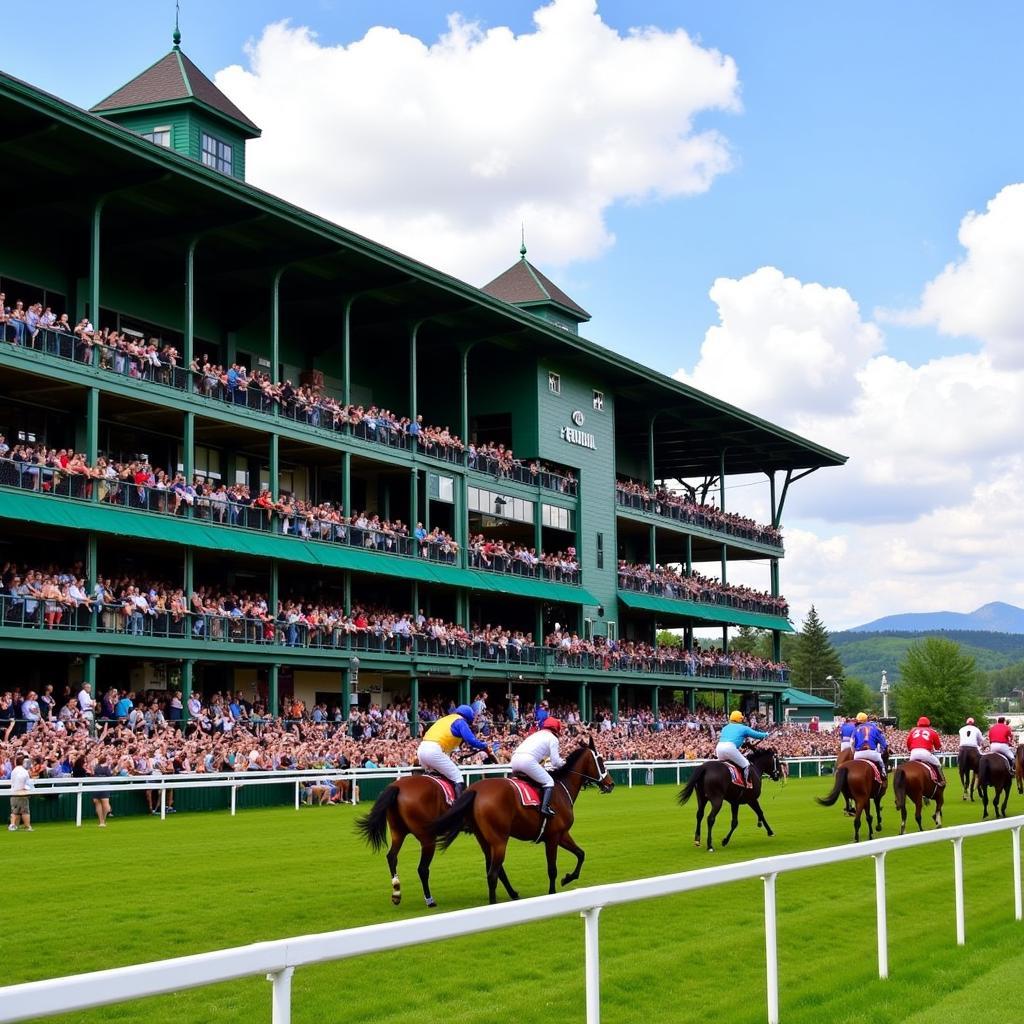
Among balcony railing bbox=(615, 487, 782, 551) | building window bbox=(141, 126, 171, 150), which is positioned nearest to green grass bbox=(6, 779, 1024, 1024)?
building window bbox=(141, 126, 171, 150)

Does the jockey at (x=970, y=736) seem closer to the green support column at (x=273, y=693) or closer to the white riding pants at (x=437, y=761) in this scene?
the green support column at (x=273, y=693)

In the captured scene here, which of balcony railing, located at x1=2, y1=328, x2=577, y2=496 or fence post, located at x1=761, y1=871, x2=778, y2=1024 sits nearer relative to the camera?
fence post, located at x1=761, y1=871, x2=778, y2=1024

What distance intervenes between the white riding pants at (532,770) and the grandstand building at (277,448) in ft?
52.9

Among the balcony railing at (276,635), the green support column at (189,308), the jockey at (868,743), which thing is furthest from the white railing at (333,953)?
the green support column at (189,308)

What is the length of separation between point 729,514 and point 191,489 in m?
31.4

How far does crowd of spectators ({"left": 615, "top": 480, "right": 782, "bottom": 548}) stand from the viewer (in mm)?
50812

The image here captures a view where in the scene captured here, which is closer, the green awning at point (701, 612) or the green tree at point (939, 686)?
the green awning at point (701, 612)

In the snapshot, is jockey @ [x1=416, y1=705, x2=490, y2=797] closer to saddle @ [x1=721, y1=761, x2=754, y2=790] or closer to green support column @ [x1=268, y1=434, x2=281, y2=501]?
saddle @ [x1=721, y1=761, x2=754, y2=790]

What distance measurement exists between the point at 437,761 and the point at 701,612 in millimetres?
40561

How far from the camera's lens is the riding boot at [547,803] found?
483 inches

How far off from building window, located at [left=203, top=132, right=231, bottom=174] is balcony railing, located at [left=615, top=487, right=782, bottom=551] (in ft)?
58.9

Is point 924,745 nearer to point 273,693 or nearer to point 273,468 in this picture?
point 273,693

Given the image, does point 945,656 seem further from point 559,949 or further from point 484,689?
point 559,949

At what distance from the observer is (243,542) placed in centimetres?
3172
